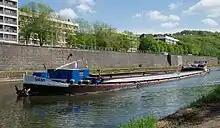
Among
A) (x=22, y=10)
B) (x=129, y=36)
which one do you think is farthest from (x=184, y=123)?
(x=129, y=36)

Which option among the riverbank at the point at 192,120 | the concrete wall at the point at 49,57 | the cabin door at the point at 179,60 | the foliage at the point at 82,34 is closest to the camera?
the riverbank at the point at 192,120

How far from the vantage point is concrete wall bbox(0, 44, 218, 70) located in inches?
2104

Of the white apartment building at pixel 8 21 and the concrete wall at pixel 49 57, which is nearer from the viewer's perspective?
the concrete wall at pixel 49 57

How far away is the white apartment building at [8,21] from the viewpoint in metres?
90.5

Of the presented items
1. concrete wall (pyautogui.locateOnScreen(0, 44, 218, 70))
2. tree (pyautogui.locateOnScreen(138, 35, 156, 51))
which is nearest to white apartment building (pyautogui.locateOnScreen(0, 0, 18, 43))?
concrete wall (pyautogui.locateOnScreen(0, 44, 218, 70))

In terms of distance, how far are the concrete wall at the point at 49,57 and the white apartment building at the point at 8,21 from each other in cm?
2625

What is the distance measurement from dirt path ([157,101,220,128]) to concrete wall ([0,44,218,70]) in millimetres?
40432

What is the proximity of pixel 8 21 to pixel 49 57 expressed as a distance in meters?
36.0

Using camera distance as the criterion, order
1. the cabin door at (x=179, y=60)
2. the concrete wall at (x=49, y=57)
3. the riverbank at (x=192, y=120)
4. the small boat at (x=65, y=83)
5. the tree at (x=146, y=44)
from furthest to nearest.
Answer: the tree at (x=146, y=44) < the cabin door at (x=179, y=60) < the concrete wall at (x=49, y=57) < the small boat at (x=65, y=83) < the riverbank at (x=192, y=120)

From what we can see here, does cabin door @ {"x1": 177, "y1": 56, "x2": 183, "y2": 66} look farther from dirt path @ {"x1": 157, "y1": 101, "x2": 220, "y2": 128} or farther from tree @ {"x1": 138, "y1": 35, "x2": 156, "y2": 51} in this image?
dirt path @ {"x1": 157, "y1": 101, "x2": 220, "y2": 128}

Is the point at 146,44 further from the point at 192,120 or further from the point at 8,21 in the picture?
the point at 192,120

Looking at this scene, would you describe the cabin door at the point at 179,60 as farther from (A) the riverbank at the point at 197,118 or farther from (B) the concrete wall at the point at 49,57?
(A) the riverbank at the point at 197,118

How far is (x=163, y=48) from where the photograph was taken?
148625mm

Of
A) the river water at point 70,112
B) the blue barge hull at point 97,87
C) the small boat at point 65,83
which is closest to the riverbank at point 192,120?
the river water at point 70,112
